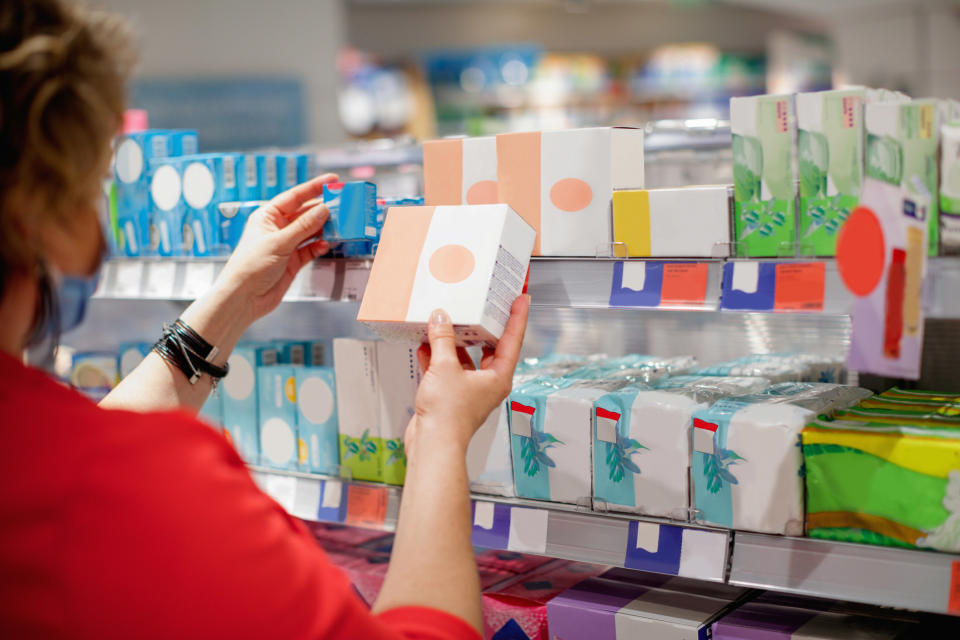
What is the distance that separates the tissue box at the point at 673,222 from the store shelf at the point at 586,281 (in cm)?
3

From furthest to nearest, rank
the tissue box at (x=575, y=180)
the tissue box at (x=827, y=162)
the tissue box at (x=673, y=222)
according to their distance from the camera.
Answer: the tissue box at (x=575, y=180), the tissue box at (x=673, y=222), the tissue box at (x=827, y=162)

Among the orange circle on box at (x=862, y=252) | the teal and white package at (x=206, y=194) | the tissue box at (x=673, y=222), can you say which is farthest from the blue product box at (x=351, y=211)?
the orange circle on box at (x=862, y=252)

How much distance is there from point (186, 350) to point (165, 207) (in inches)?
20.3

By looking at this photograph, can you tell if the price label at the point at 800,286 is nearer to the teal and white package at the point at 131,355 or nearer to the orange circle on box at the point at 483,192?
the orange circle on box at the point at 483,192

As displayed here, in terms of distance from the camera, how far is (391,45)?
369 inches

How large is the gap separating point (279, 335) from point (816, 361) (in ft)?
5.14

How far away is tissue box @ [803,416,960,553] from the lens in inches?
49.2

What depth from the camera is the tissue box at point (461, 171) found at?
1679mm

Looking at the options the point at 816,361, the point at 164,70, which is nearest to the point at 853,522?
the point at 816,361

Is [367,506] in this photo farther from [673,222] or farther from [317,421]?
[673,222]

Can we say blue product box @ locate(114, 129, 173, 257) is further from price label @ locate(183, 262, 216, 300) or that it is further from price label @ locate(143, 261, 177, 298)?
price label @ locate(183, 262, 216, 300)

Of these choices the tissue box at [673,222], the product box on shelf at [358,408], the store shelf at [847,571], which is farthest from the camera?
the product box on shelf at [358,408]

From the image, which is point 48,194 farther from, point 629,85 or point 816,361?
point 629,85

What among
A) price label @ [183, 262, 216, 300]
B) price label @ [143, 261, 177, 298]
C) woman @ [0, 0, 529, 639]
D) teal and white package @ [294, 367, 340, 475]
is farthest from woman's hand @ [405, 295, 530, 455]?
price label @ [143, 261, 177, 298]
